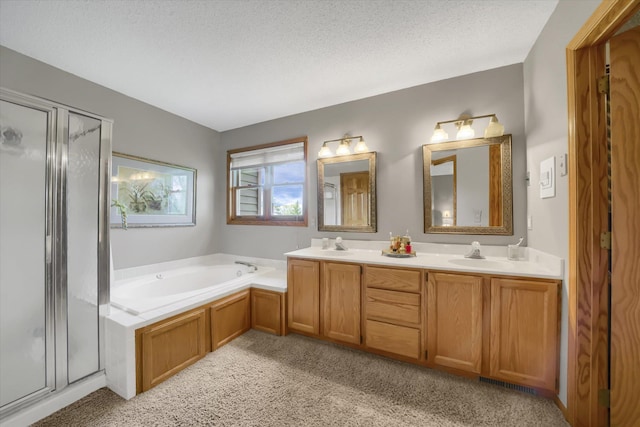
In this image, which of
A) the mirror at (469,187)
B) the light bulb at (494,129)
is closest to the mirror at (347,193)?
the mirror at (469,187)

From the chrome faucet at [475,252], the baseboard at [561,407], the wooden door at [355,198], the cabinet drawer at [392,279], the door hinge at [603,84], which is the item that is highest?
the door hinge at [603,84]

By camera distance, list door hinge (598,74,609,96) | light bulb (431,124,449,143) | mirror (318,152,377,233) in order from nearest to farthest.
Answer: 1. door hinge (598,74,609,96)
2. light bulb (431,124,449,143)
3. mirror (318,152,377,233)

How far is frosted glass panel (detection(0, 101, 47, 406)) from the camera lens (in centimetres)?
142

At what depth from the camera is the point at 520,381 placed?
65.0 inches

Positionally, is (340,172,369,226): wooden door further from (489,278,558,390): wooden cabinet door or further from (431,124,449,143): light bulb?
(489,278,558,390): wooden cabinet door

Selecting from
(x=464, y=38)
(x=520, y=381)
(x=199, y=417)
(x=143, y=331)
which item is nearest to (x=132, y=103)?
(x=143, y=331)

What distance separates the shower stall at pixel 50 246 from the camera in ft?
4.72

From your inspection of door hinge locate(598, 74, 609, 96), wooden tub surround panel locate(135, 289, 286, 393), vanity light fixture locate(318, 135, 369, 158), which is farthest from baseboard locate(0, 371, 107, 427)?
door hinge locate(598, 74, 609, 96)

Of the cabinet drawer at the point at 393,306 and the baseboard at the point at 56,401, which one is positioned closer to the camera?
the baseboard at the point at 56,401

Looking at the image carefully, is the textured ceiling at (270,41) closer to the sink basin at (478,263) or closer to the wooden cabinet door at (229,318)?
the sink basin at (478,263)

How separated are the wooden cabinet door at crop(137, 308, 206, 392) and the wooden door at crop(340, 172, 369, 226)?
175 cm

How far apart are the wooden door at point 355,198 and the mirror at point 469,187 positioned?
0.63 m

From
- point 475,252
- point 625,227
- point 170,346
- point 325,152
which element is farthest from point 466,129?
point 170,346

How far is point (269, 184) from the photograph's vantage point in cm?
344
